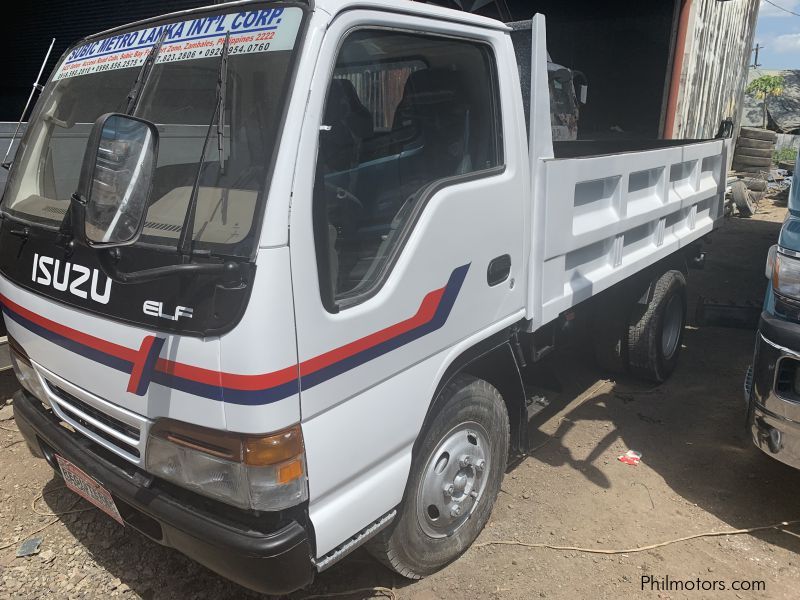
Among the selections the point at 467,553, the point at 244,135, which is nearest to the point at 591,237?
the point at 467,553

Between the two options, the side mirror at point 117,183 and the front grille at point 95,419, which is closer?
the side mirror at point 117,183

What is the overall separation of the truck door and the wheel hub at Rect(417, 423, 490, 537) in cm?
27

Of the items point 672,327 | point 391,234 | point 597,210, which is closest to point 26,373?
point 391,234

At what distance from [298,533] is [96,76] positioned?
74.4 inches

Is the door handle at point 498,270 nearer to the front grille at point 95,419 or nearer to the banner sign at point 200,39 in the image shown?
the banner sign at point 200,39

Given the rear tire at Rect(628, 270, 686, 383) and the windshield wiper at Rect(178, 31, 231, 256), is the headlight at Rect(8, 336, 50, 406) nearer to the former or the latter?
the windshield wiper at Rect(178, 31, 231, 256)

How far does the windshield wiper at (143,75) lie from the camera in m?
2.21

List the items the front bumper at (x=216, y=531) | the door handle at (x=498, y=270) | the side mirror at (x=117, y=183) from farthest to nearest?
the door handle at (x=498, y=270), the front bumper at (x=216, y=531), the side mirror at (x=117, y=183)

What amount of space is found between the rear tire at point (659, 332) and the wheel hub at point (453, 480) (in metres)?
2.02

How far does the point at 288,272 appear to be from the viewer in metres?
1.77

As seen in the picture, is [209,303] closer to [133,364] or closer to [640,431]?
[133,364]

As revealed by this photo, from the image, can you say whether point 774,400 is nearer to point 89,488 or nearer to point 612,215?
point 612,215

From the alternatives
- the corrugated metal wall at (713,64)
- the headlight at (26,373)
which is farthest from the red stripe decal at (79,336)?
the corrugated metal wall at (713,64)

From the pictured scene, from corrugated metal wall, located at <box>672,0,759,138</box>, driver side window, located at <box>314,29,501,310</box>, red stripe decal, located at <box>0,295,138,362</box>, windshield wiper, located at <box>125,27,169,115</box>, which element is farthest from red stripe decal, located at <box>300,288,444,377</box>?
corrugated metal wall, located at <box>672,0,759,138</box>
